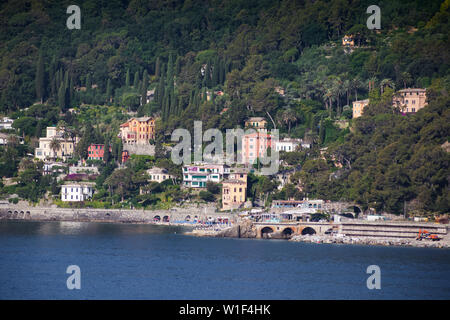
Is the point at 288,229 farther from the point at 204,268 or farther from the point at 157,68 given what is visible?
the point at 157,68

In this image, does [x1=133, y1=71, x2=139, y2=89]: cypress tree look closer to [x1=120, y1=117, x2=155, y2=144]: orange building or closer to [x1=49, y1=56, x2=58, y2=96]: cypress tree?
[x1=49, y1=56, x2=58, y2=96]: cypress tree

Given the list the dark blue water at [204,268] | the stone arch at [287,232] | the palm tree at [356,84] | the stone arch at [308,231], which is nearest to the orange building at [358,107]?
the palm tree at [356,84]

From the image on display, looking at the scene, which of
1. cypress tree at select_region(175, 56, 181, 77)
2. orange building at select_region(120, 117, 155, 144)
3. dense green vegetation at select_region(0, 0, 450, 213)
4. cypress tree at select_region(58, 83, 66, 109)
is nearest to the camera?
dense green vegetation at select_region(0, 0, 450, 213)

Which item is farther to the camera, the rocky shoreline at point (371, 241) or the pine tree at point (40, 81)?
the pine tree at point (40, 81)

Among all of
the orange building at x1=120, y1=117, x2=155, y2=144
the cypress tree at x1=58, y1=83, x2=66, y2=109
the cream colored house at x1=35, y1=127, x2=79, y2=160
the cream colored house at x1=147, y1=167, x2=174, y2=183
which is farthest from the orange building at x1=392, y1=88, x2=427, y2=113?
the cypress tree at x1=58, y1=83, x2=66, y2=109

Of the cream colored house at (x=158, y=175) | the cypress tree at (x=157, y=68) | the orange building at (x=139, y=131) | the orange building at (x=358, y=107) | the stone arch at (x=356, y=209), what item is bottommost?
the stone arch at (x=356, y=209)

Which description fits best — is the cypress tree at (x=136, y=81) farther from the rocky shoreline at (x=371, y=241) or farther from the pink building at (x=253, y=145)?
the rocky shoreline at (x=371, y=241)

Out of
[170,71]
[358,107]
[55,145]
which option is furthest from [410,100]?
[55,145]
